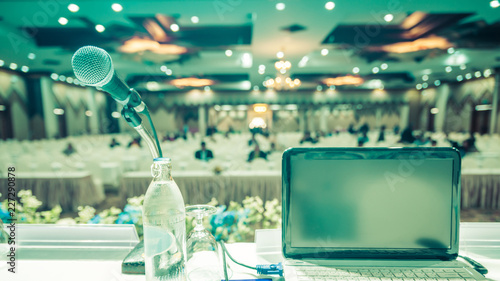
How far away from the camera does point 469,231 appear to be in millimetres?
832

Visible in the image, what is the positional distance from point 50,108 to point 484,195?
45.2 feet

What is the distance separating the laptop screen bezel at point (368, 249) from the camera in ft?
2.10

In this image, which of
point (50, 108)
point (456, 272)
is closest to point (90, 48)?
point (456, 272)

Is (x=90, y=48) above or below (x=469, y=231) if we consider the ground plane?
above

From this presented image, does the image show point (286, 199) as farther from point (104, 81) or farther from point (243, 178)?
point (243, 178)

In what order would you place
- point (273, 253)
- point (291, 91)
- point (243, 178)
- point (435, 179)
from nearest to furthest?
point (435, 179), point (273, 253), point (243, 178), point (291, 91)

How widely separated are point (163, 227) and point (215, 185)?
2705 millimetres

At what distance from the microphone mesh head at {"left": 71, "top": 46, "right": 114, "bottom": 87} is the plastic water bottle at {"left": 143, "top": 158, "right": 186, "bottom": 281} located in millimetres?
208

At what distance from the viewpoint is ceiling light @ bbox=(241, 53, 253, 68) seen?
783 cm

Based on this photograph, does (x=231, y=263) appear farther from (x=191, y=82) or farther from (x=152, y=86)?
(x=152, y=86)

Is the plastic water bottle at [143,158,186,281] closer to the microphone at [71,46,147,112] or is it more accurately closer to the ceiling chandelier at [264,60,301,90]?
the microphone at [71,46,147,112]

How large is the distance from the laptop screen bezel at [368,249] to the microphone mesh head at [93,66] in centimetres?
45

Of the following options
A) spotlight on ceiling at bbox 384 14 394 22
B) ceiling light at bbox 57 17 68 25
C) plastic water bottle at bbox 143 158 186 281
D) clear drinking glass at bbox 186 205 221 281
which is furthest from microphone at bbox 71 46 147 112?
ceiling light at bbox 57 17 68 25

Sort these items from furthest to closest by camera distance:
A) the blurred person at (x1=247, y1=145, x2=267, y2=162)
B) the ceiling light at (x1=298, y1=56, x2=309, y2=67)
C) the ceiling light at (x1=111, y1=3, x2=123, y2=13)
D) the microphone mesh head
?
1. the ceiling light at (x1=298, y1=56, x2=309, y2=67)
2. the ceiling light at (x1=111, y1=3, x2=123, y2=13)
3. the blurred person at (x1=247, y1=145, x2=267, y2=162)
4. the microphone mesh head
